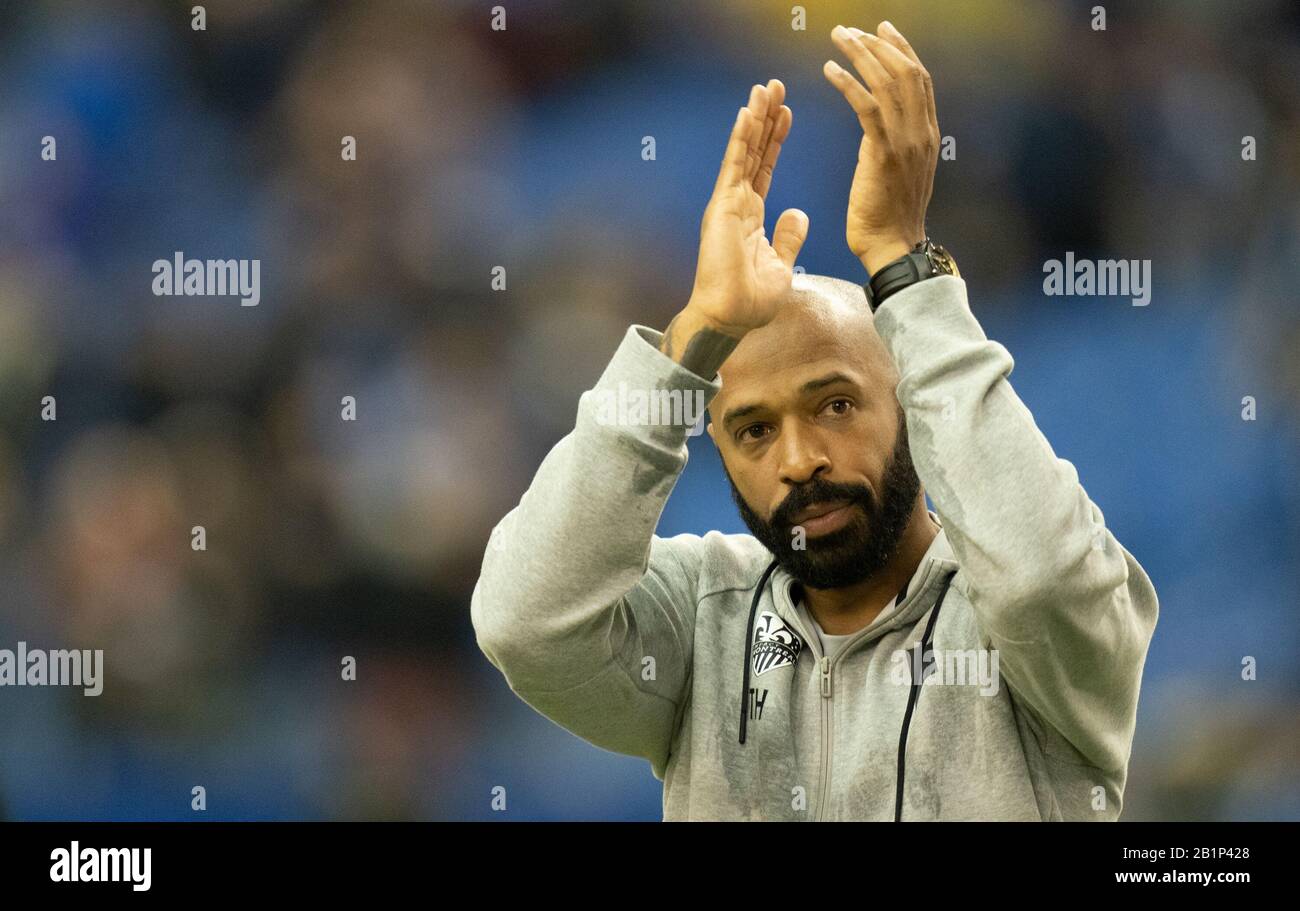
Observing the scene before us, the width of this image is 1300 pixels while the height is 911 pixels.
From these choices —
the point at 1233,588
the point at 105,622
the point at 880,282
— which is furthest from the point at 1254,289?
the point at 105,622

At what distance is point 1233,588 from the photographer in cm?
234

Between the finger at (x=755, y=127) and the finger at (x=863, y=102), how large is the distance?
0.11 meters

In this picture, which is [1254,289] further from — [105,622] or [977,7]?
[105,622]

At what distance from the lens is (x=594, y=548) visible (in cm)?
167

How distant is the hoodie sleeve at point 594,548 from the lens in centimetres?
167

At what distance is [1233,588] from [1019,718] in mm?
810

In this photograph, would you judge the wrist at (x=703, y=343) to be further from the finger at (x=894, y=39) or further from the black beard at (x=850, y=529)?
the finger at (x=894, y=39)
